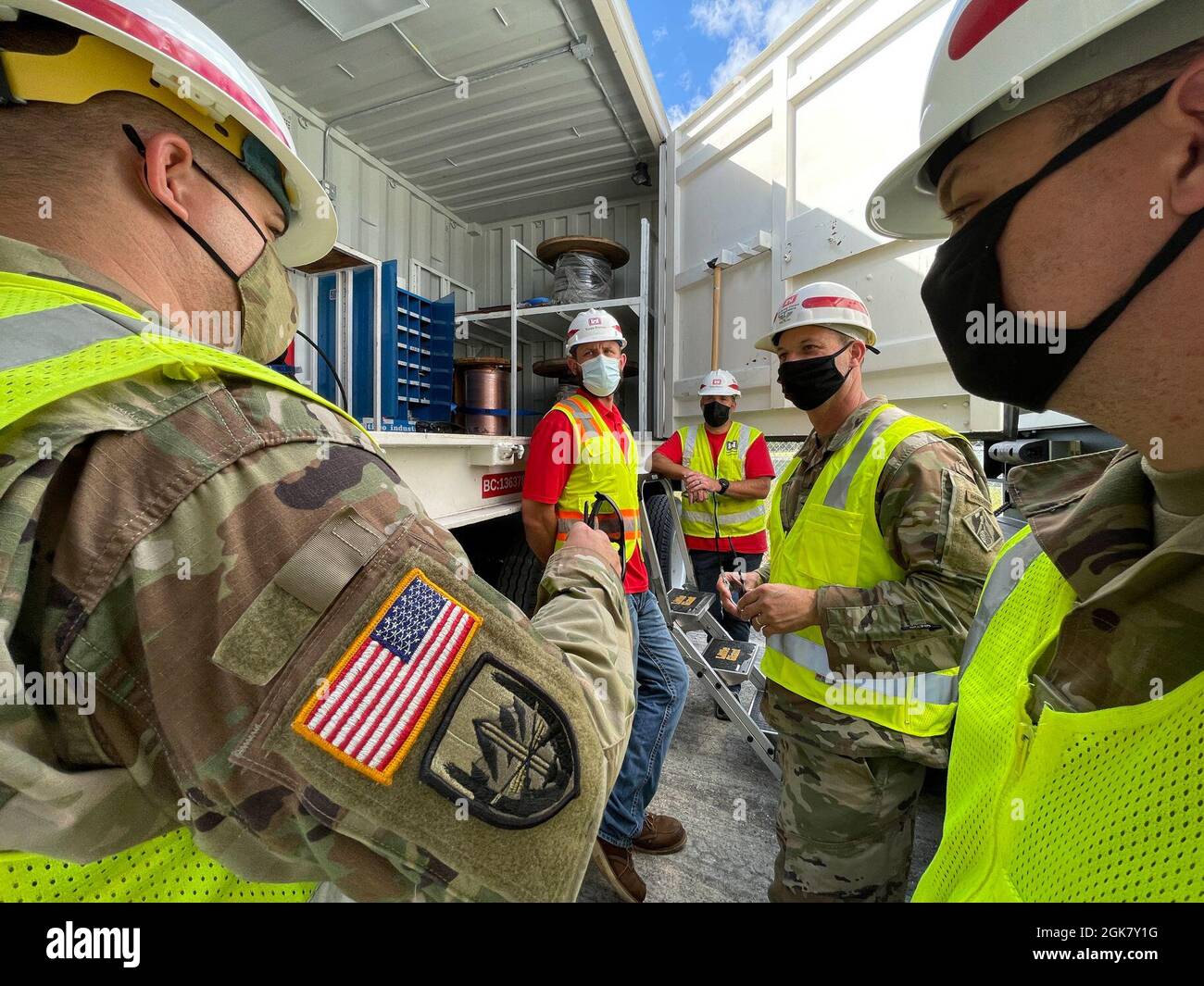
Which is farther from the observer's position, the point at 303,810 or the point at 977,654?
the point at 977,654

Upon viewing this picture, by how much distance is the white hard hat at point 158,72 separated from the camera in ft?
2.31

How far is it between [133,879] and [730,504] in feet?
12.2

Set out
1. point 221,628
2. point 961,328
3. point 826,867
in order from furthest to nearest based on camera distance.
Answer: point 826,867 → point 961,328 → point 221,628

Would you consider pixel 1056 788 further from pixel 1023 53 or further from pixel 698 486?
pixel 698 486

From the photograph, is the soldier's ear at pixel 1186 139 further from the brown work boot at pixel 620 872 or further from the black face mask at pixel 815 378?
the brown work boot at pixel 620 872

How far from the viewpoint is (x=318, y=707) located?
0.53 metres

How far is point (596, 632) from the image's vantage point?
81 centimetres

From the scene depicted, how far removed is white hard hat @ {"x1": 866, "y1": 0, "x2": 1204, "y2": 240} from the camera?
60cm

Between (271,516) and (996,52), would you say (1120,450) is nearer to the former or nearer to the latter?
(996,52)

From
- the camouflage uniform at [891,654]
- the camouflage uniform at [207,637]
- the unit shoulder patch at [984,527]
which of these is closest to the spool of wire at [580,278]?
the camouflage uniform at [891,654]

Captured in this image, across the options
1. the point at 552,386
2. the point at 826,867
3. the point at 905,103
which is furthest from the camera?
the point at 552,386

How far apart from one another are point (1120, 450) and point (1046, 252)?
435mm

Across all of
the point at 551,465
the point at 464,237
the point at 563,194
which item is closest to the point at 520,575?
the point at 551,465

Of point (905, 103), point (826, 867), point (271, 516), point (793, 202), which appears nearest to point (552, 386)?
point (793, 202)
